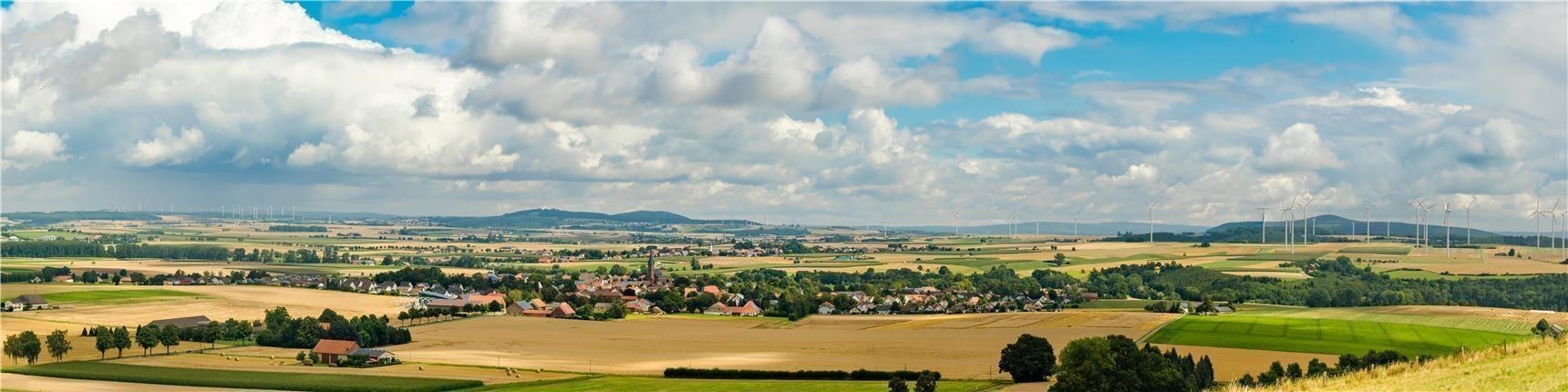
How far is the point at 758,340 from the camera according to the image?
92.8 metres

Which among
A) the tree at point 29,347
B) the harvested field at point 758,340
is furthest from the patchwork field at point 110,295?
the tree at point 29,347

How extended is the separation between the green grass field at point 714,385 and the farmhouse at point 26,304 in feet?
245

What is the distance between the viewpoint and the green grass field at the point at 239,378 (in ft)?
209

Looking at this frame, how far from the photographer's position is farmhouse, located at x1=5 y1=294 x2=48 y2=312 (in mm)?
115000

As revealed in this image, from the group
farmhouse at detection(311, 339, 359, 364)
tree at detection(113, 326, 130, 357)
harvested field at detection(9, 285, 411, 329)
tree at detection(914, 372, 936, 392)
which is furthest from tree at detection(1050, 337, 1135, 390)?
harvested field at detection(9, 285, 411, 329)

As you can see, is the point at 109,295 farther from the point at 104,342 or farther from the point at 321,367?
the point at 321,367

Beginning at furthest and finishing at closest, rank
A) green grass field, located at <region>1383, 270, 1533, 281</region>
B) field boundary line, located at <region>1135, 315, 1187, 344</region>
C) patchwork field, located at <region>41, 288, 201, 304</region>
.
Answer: green grass field, located at <region>1383, 270, 1533, 281</region>
patchwork field, located at <region>41, 288, 201, 304</region>
field boundary line, located at <region>1135, 315, 1187, 344</region>

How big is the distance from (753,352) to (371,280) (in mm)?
99337

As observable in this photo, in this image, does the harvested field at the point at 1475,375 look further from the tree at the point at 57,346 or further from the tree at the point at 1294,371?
the tree at the point at 57,346

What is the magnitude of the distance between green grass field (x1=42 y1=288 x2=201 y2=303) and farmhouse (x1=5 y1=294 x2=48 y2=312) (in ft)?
5.10

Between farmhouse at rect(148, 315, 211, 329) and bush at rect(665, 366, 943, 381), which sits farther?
farmhouse at rect(148, 315, 211, 329)

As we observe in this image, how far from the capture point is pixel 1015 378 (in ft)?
208

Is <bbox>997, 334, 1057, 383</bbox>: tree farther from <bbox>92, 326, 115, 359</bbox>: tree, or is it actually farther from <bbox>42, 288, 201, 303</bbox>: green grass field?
<bbox>42, 288, 201, 303</bbox>: green grass field

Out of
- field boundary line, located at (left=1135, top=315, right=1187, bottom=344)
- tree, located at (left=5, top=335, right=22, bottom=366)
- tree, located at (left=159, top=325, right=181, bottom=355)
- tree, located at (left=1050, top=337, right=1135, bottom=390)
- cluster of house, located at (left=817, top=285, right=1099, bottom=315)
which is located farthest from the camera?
cluster of house, located at (left=817, top=285, right=1099, bottom=315)
